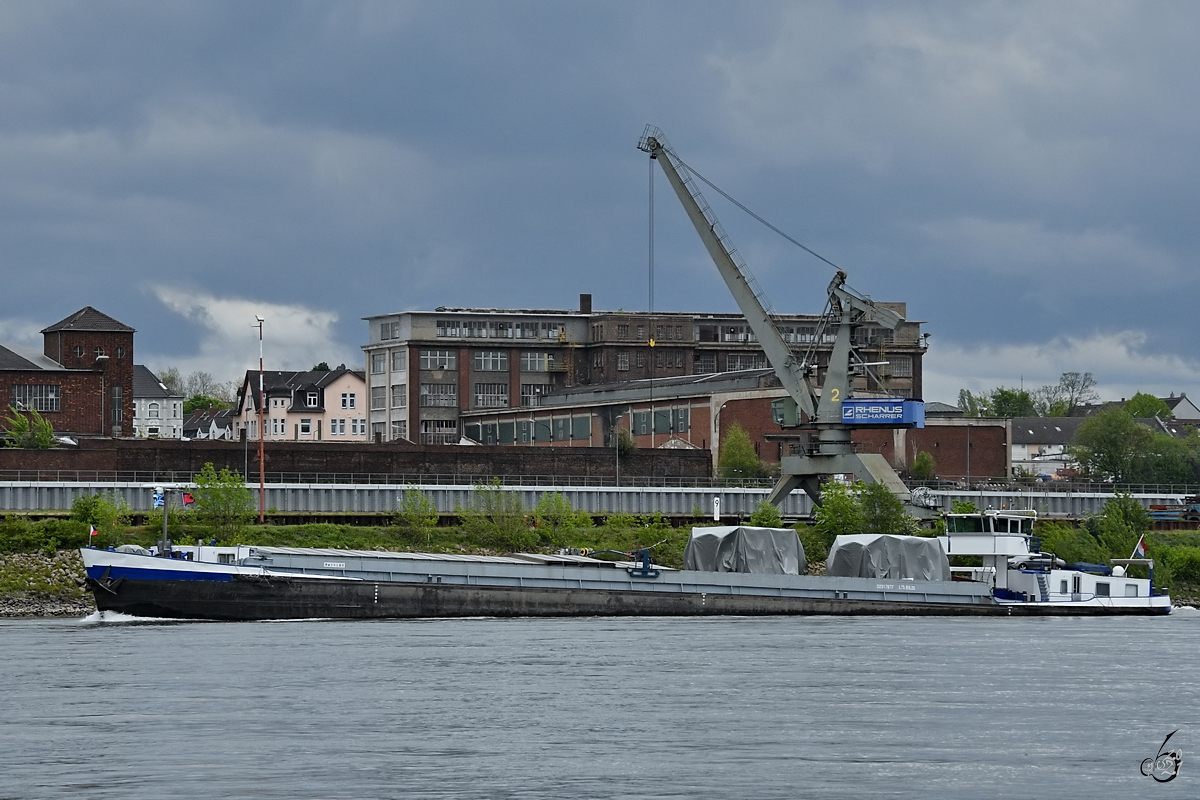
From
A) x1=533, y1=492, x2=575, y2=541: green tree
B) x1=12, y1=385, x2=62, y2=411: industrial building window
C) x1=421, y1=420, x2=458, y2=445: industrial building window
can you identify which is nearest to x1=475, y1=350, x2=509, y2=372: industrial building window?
x1=421, y1=420, x2=458, y2=445: industrial building window

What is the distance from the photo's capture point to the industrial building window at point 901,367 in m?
173

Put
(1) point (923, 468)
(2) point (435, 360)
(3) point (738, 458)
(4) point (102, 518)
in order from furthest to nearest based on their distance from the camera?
(2) point (435, 360), (1) point (923, 468), (3) point (738, 458), (4) point (102, 518)

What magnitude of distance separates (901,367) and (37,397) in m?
83.9

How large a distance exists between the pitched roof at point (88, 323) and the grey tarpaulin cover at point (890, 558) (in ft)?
215

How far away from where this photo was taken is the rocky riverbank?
77812 mm

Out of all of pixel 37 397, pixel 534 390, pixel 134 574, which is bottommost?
pixel 134 574

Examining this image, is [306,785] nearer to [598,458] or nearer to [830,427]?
[830,427]

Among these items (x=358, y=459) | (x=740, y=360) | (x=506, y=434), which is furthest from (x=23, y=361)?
(x=740, y=360)

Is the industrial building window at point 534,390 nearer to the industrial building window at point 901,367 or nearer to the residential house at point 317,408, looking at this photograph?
the residential house at point 317,408

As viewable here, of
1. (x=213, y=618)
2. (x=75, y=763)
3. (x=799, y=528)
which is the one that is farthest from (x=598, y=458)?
(x=75, y=763)

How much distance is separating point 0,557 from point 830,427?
4475 centimetres

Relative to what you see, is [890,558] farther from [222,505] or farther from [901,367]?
[901,367]

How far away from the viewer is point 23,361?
406 ft

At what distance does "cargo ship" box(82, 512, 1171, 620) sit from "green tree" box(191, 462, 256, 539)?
726 inches
